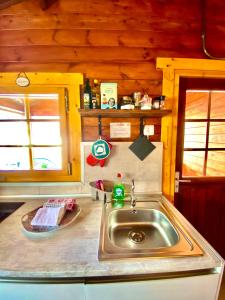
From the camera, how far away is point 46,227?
99 cm

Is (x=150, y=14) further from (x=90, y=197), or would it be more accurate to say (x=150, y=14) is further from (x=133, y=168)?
(x=90, y=197)

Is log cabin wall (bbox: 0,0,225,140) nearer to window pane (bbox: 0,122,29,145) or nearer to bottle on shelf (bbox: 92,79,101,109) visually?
bottle on shelf (bbox: 92,79,101,109)

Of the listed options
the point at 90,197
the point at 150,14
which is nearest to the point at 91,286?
the point at 90,197

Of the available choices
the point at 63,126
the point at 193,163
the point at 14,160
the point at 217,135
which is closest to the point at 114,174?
the point at 63,126

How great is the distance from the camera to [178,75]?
1.42 m

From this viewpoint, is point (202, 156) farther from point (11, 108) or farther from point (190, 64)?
point (11, 108)

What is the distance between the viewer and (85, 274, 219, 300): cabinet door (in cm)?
75

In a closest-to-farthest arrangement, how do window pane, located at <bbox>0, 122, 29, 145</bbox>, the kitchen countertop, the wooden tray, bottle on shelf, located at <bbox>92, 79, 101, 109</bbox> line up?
the kitchen countertop < the wooden tray < bottle on shelf, located at <bbox>92, 79, 101, 109</bbox> < window pane, located at <bbox>0, 122, 29, 145</bbox>

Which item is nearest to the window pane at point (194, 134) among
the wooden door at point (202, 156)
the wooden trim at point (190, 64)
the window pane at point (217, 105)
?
the wooden door at point (202, 156)

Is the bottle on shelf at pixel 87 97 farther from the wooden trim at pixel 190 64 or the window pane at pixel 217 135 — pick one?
the window pane at pixel 217 135

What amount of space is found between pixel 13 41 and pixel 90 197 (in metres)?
1.38

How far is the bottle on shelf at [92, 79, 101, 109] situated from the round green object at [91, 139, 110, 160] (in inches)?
11.0

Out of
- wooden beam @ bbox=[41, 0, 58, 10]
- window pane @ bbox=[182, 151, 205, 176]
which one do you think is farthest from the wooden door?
wooden beam @ bbox=[41, 0, 58, 10]

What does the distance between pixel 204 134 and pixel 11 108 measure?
5.49 feet
